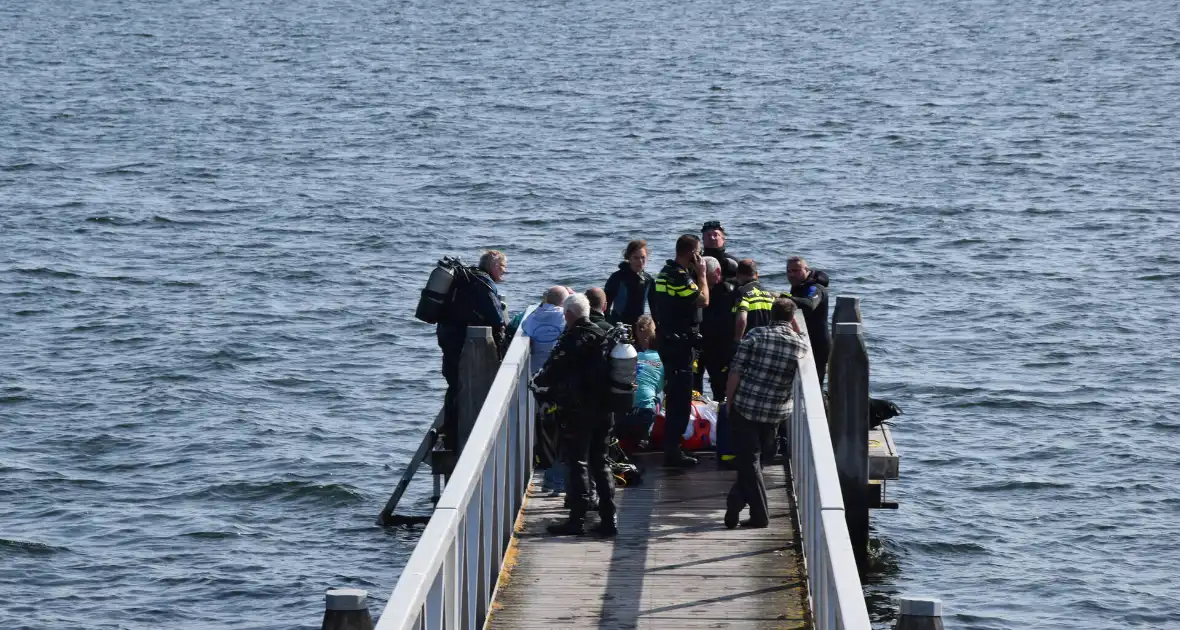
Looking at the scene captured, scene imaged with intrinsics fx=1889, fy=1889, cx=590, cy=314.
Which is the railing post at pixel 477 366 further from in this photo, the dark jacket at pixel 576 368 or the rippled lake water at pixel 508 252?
the rippled lake water at pixel 508 252

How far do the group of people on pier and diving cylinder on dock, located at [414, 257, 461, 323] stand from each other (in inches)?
3.9

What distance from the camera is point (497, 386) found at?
38.0 feet

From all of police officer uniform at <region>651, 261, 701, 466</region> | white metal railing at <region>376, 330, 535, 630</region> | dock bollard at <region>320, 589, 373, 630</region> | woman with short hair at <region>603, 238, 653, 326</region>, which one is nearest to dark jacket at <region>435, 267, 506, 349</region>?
woman with short hair at <region>603, 238, 653, 326</region>

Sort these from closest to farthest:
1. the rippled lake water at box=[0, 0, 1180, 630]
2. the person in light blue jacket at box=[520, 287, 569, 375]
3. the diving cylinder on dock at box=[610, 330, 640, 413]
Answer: the diving cylinder on dock at box=[610, 330, 640, 413] → the person in light blue jacket at box=[520, 287, 569, 375] → the rippled lake water at box=[0, 0, 1180, 630]

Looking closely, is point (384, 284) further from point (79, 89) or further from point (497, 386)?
point (79, 89)

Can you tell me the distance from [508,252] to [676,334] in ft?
72.7

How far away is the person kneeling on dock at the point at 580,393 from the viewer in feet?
38.2

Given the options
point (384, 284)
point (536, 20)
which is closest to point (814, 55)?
point (536, 20)

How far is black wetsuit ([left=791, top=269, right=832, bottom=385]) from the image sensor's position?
15219mm

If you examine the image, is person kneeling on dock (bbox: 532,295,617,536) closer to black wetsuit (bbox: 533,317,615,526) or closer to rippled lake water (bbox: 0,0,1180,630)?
black wetsuit (bbox: 533,317,615,526)

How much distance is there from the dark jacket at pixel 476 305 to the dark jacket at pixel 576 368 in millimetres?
3261

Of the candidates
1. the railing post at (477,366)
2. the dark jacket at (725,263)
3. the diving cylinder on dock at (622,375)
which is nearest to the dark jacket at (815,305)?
the dark jacket at (725,263)

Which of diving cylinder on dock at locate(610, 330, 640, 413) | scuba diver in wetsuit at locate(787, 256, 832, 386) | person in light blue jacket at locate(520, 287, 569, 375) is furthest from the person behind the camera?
scuba diver in wetsuit at locate(787, 256, 832, 386)

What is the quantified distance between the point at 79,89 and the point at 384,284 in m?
29.5
